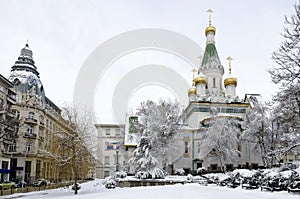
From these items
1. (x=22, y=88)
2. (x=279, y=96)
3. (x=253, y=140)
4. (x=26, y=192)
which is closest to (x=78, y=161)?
(x=26, y=192)

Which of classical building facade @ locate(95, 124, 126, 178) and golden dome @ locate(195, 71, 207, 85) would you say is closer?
golden dome @ locate(195, 71, 207, 85)

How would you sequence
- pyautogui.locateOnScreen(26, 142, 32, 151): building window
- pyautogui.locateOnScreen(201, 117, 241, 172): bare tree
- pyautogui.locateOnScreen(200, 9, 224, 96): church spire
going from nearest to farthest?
pyautogui.locateOnScreen(201, 117, 241, 172): bare tree, pyautogui.locateOnScreen(26, 142, 32, 151): building window, pyautogui.locateOnScreen(200, 9, 224, 96): church spire

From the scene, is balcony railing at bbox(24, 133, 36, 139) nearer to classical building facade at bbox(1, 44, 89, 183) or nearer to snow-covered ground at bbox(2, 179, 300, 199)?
classical building facade at bbox(1, 44, 89, 183)

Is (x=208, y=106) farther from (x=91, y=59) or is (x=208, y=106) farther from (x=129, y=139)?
(x=91, y=59)

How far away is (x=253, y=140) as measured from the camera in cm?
3966

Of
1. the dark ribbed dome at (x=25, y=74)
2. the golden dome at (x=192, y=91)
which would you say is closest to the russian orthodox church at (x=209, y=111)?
the golden dome at (x=192, y=91)

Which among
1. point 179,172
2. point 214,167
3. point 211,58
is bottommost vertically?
point 179,172

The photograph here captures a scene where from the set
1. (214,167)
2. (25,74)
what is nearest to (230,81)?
(214,167)

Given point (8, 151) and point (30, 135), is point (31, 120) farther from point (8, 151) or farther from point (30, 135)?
point (8, 151)

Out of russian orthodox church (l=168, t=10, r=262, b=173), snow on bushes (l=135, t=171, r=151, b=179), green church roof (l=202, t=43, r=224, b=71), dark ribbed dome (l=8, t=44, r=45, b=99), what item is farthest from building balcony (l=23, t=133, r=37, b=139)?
green church roof (l=202, t=43, r=224, b=71)

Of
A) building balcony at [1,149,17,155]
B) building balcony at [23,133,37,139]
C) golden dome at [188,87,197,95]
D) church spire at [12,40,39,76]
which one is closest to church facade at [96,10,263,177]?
golden dome at [188,87,197,95]

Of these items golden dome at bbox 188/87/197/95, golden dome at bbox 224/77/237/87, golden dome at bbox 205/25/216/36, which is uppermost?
golden dome at bbox 205/25/216/36

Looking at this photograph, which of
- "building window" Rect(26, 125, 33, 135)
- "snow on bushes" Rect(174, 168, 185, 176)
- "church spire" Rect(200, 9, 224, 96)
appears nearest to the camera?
"snow on bushes" Rect(174, 168, 185, 176)

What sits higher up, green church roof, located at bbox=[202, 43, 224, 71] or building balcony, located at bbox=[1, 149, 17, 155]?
green church roof, located at bbox=[202, 43, 224, 71]
